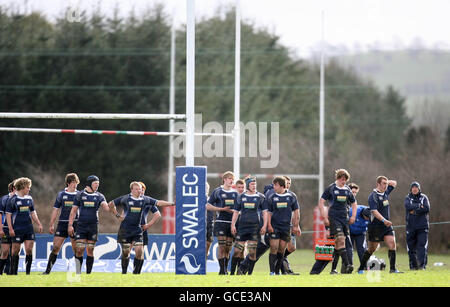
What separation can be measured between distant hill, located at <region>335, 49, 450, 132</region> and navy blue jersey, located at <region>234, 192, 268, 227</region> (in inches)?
1406

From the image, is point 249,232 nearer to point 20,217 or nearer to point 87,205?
point 87,205

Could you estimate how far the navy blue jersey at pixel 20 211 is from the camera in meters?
17.1

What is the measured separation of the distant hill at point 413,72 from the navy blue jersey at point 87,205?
36049 mm

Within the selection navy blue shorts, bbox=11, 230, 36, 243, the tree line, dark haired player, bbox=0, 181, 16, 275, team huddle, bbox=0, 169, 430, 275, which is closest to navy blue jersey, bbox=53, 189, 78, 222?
Result: team huddle, bbox=0, 169, 430, 275

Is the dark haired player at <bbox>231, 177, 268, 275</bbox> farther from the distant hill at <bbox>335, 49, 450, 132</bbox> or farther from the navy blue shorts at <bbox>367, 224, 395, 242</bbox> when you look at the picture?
the distant hill at <bbox>335, 49, 450, 132</bbox>

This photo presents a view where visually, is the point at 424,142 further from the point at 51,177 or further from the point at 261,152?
the point at 51,177

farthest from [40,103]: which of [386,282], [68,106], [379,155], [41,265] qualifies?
[386,282]

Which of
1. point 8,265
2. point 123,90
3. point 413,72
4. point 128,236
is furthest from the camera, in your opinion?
point 413,72

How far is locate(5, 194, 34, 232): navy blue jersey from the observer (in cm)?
1706

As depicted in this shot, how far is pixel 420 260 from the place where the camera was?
18734mm

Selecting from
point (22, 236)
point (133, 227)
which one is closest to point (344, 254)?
point (133, 227)

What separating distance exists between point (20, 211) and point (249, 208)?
4.25 meters

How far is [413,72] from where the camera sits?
229 feet

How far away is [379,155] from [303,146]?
7755mm
